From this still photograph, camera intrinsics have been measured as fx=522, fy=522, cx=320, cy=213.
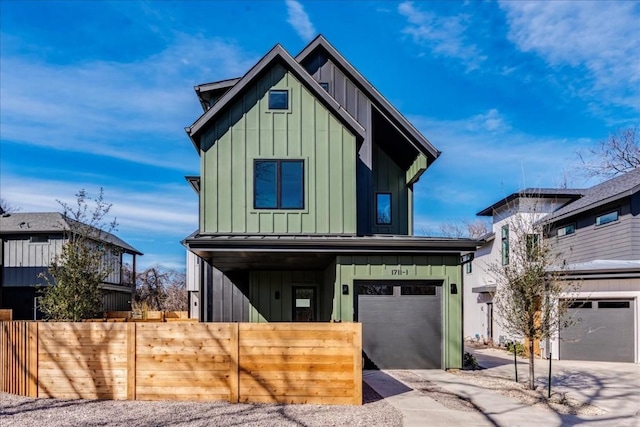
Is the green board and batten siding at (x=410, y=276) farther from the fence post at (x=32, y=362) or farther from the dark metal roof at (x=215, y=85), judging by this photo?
the dark metal roof at (x=215, y=85)

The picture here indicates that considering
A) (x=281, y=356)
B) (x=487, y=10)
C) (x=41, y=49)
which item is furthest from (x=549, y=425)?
(x=41, y=49)

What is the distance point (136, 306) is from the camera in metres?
31.3

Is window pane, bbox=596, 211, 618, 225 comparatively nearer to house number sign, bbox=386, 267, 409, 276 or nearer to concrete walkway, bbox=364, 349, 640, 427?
concrete walkway, bbox=364, 349, 640, 427

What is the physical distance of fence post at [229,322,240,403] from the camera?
891 cm

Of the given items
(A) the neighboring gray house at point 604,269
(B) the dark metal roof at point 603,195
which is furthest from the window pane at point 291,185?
(B) the dark metal roof at point 603,195

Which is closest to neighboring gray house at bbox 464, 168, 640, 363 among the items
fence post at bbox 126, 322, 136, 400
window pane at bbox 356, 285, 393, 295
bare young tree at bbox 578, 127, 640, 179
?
window pane at bbox 356, 285, 393, 295

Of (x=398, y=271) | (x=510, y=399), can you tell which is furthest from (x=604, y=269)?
(x=510, y=399)

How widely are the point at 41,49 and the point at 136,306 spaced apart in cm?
1823

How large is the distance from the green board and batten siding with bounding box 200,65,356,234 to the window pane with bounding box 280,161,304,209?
A: 16 cm

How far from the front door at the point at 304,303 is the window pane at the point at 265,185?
3.78 m

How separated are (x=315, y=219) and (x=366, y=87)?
16.4 feet

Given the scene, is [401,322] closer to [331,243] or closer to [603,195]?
[331,243]

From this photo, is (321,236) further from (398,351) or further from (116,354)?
(116,354)

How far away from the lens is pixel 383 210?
16.2 metres
